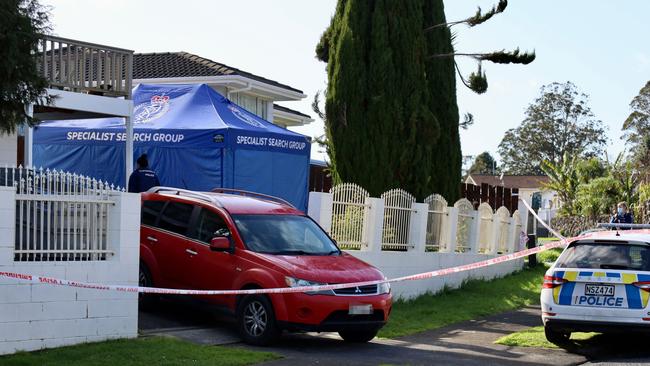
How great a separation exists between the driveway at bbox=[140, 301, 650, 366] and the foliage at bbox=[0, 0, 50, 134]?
334 cm

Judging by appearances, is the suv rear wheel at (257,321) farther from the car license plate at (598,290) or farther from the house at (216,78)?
the house at (216,78)

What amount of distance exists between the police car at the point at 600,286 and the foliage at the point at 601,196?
23246 mm

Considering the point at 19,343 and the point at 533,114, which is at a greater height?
the point at 533,114

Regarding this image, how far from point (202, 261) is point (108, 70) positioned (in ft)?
19.5

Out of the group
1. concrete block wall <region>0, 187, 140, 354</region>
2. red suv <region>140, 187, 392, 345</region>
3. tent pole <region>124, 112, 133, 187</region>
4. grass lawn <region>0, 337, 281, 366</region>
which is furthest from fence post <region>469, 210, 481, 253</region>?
concrete block wall <region>0, 187, 140, 354</region>

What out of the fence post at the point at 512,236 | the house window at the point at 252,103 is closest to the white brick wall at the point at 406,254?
the fence post at the point at 512,236

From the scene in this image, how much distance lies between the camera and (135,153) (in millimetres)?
19234

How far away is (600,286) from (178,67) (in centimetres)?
1621

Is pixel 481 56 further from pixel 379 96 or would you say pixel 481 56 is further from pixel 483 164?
pixel 483 164

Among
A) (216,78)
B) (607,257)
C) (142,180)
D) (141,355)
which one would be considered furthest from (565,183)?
(141,355)

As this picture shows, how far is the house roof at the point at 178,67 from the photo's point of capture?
2402 cm

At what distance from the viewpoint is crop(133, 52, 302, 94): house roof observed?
24.0 metres

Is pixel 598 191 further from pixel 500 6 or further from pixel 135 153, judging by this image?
pixel 135 153

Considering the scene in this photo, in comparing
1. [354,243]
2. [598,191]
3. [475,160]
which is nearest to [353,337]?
[354,243]
